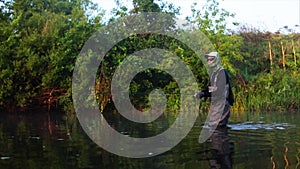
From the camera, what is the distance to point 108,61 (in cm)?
1814

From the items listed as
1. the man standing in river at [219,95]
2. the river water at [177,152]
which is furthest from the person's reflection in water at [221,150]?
the man standing in river at [219,95]

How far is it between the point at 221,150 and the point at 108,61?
11.8 meters

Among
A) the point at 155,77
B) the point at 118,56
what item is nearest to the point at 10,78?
the point at 118,56

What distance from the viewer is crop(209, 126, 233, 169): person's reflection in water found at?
573cm

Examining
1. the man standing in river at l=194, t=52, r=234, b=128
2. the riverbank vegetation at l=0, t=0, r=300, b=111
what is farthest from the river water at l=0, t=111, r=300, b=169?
the riverbank vegetation at l=0, t=0, r=300, b=111

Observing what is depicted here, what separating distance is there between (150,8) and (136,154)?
14.4 meters

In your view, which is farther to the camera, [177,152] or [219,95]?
[219,95]

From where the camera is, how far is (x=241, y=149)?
6988 millimetres

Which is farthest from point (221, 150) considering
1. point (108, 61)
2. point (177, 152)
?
point (108, 61)

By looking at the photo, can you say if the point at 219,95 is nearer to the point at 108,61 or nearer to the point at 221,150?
the point at 221,150

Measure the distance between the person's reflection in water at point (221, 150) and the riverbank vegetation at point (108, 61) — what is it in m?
8.61

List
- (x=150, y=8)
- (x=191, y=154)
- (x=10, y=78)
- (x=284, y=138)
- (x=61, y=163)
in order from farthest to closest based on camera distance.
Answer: (x=150, y=8), (x=10, y=78), (x=284, y=138), (x=191, y=154), (x=61, y=163)

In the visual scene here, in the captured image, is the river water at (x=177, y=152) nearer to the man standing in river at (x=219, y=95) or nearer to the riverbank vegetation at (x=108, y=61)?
the man standing in river at (x=219, y=95)

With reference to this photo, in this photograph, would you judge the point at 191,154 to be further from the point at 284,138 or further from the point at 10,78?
the point at 10,78
